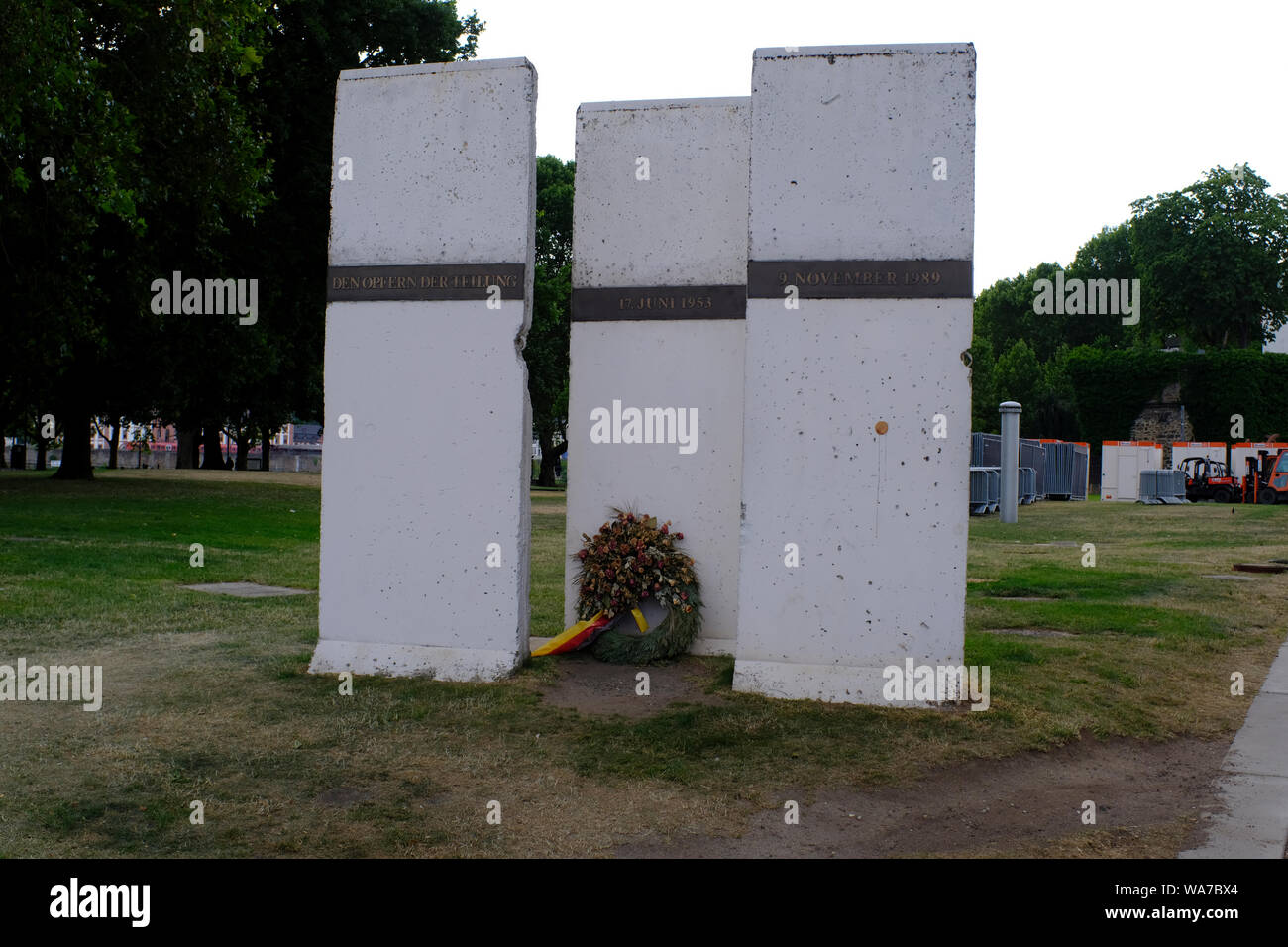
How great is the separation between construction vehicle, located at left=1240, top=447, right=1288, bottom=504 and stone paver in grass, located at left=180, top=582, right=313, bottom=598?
34251 millimetres

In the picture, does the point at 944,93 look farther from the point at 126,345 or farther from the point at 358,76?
the point at 126,345

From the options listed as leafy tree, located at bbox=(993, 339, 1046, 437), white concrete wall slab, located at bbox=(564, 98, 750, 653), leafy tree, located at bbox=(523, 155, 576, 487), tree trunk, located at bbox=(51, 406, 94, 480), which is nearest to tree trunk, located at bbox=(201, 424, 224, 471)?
leafy tree, located at bbox=(523, 155, 576, 487)

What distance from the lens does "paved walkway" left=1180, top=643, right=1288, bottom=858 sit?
4.32 m

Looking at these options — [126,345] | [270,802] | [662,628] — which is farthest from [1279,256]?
[270,802]

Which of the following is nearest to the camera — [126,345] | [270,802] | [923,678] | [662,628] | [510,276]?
[270,802]

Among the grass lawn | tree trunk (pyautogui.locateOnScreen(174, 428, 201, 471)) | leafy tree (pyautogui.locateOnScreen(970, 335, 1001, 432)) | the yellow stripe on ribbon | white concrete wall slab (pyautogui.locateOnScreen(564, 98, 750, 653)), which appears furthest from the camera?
leafy tree (pyautogui.locateOnScreen(970, 335, 1001, 432))

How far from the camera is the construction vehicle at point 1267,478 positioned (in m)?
35.8

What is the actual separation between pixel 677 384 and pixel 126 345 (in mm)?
17598

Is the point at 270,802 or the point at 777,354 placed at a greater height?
the point at 777,354

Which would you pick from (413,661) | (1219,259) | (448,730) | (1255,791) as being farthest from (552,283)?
(1219,259)

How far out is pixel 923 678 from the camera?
22.1 ft

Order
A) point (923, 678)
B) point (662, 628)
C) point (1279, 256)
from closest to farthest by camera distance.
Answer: point (923, 678)
point (662, 628)
point (1279, 256)

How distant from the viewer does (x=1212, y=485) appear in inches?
1487

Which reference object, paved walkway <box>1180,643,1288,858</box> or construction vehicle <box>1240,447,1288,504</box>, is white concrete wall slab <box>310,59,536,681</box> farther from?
construction vehicle <box>1240,447,1288,504</box>
